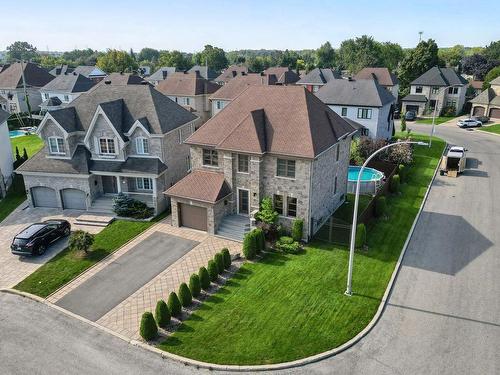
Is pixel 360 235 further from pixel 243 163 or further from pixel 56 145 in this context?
pixel 56 145

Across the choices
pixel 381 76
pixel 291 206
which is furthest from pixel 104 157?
pixel 381 76

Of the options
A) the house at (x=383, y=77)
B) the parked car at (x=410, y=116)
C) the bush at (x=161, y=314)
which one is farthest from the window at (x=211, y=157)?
the parked car at (x=410, y=116)

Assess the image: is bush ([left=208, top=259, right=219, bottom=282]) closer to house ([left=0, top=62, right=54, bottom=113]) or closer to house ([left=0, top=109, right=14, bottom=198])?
house ([left=0, top=109, right=14, bottom=198])

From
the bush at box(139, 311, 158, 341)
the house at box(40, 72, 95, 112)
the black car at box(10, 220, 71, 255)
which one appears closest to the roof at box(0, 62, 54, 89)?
the house at box(40, 72, 95, 112)

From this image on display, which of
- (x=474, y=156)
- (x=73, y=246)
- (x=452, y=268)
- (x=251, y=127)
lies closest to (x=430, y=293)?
(x=452, y=268)

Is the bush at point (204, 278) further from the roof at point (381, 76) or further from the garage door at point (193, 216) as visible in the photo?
the roof at point (381, 76)
